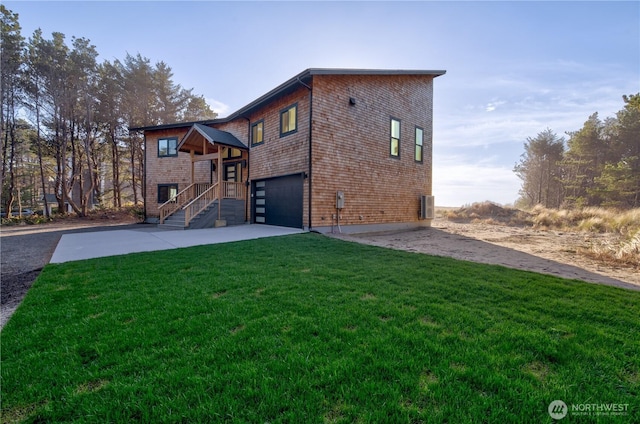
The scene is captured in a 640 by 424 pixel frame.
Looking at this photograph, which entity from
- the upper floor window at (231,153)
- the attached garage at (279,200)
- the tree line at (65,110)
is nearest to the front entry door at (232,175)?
the upper floor window at (231,153)

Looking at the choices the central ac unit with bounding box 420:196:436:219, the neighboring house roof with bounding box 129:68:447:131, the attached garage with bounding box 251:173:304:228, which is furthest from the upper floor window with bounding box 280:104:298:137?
the central ac unit with bounding box 420:196:436:219

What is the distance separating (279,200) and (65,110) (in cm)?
1875

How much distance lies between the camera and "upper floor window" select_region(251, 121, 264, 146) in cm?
1284

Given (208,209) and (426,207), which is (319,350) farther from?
(426,207)

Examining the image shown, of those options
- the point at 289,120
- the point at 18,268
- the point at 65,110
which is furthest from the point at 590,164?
the point at 65,110

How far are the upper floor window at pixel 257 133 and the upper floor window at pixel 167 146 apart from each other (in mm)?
6621

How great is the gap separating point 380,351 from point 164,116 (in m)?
29.8

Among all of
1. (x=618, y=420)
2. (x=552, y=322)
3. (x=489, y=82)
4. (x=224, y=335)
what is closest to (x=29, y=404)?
(x=224, y=335)

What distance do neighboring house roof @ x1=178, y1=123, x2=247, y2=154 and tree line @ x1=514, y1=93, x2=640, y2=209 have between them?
2150 cm

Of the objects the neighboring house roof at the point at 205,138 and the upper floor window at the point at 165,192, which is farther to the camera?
the upper floor window at the point at 165,192

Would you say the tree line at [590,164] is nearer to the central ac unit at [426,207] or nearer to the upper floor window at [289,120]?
the central ac unit at [426,207]

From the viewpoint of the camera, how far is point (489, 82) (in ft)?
40.2

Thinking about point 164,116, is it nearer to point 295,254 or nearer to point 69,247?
point 69,247

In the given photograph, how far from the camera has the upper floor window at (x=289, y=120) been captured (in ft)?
35.1
